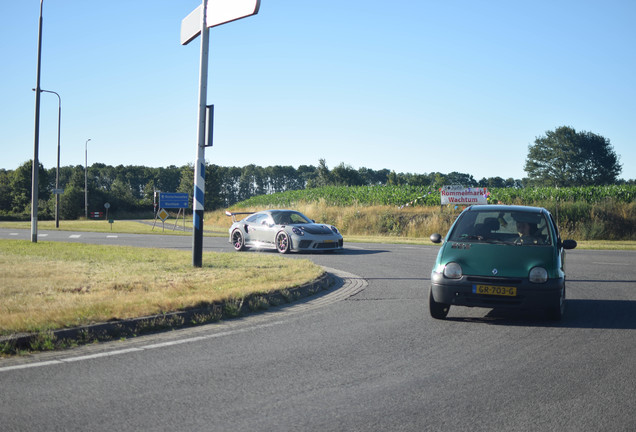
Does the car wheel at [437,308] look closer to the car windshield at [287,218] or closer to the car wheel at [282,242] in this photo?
the car wheel at [282,242]

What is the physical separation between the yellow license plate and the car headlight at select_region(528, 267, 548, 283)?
25 cm

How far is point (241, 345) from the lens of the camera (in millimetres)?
6016

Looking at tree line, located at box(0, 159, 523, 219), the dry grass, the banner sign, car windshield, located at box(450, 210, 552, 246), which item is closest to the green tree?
tree line, located at box(0, 159, 523, 219)

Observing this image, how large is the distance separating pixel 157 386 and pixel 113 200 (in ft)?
309

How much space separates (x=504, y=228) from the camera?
8.10m

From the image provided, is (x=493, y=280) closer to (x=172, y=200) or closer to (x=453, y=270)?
(x=453, y=270)

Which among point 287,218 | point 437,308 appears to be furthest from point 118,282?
point 287,218

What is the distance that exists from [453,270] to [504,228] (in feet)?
4.87

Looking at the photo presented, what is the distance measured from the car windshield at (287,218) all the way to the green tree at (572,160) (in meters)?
76.5

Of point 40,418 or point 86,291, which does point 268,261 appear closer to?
point 86,291

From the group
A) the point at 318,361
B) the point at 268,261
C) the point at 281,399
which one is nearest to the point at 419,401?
the point at 281,399

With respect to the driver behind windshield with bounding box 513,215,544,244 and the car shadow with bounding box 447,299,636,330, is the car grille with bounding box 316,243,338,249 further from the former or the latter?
the driver behind windshield with bounding box 513,215,544,244

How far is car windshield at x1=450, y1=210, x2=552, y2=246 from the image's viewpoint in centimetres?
781

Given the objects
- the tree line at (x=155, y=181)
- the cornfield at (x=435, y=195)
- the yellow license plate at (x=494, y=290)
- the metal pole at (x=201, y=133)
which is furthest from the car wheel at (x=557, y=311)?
the tree line at (x=155, y=181)
